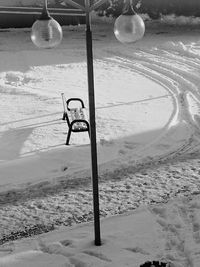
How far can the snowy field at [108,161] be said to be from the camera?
5293 mm

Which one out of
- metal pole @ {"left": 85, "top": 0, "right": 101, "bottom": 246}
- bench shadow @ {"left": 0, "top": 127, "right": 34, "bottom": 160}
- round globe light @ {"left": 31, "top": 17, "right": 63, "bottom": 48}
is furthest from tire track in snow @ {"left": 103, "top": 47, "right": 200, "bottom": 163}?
round globe light @ {"left": 31, "top": 17, "right": 63, "bottom": 48}

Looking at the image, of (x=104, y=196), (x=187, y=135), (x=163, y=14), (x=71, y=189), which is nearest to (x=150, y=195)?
(x=104, y=196)

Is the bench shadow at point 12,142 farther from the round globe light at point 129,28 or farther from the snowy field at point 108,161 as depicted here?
the round globe light at point 129,28

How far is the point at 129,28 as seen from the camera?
4.21 metres

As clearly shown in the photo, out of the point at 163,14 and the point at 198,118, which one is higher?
the point at 163,14

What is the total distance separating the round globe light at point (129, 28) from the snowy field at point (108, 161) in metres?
2.20

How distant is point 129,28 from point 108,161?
11.3ft

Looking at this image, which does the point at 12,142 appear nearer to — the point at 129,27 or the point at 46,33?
the point at 46,33

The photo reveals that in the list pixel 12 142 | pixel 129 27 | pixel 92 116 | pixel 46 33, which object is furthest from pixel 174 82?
pixel 46 33

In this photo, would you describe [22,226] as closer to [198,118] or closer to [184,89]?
[198,118]

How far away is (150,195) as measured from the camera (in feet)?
21.2

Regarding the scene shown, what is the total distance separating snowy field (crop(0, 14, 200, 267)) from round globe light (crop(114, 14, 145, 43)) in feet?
7.21

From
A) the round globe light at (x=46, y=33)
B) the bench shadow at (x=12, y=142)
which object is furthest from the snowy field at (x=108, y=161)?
the round globe light at (x=46, y=33)

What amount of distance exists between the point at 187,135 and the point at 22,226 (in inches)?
139
